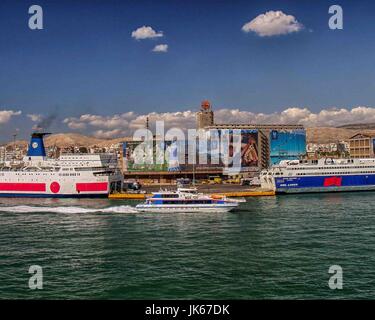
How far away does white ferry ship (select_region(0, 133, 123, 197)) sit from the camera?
127 feet

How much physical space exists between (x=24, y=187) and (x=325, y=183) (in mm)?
29694

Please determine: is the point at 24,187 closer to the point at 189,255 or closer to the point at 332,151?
the point at 189,255

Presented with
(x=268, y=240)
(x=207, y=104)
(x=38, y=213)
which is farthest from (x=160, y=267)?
(x=207, y=104)

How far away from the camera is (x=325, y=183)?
41.4 m

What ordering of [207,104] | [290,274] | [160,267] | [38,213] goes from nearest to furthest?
[290,274], [160,267], [38,213], [207,104]

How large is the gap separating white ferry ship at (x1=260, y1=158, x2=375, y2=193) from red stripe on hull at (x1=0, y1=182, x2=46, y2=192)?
22.2 metres

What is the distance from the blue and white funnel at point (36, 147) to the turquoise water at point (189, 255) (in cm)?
1961

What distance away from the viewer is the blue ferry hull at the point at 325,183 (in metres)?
40.5

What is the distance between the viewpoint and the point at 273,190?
40.2 metres

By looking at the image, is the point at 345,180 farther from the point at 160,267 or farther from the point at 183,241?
the point at 160,267

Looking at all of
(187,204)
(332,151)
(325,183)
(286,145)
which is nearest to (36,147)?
(187,204)

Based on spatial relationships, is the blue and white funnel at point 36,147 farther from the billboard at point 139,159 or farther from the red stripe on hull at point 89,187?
the billboard at point 139,159
